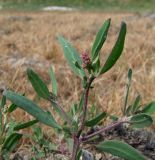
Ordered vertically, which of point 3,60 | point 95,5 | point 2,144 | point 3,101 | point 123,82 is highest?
point 95,5

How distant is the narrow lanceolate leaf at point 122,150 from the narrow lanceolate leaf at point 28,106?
0.45 feet

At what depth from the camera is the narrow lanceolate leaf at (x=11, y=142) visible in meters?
1.46

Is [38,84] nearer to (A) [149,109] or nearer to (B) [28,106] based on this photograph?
(B) [28,106]

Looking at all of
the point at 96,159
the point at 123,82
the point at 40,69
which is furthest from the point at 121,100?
the point at 40,69

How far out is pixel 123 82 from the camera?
3.71 metres

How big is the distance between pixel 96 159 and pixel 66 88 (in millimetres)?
1770

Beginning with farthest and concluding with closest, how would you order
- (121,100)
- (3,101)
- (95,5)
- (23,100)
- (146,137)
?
1. (95,5)
2. (121,100)
3. (146,137)
4. (3,101)
5. (23,100)

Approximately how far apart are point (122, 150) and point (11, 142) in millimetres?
418

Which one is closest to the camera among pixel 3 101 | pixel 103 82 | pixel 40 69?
pixel 3 101

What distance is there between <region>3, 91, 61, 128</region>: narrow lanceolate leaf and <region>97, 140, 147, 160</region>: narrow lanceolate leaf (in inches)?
5.4

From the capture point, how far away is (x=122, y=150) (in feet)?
3.80

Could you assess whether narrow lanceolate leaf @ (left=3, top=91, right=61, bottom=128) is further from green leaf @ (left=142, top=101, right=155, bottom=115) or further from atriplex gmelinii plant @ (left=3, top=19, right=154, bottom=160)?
green leaf @ (left=142, top=101, right=155, bottom=115)

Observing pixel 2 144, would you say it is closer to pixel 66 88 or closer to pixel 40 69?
pixel 66 88

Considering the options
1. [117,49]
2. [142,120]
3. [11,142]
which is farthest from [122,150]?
[11,142]
